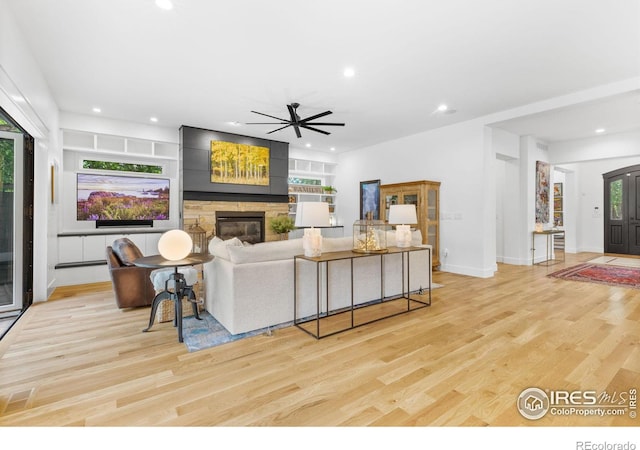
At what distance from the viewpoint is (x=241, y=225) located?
669cm

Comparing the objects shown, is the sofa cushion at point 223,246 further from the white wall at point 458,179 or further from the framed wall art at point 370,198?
the framed wall art at point 370,198

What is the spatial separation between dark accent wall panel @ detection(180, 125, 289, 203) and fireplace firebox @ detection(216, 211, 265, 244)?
35 cm

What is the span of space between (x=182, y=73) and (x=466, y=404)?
14.0 feet

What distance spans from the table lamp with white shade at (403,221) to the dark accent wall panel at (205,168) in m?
3.58

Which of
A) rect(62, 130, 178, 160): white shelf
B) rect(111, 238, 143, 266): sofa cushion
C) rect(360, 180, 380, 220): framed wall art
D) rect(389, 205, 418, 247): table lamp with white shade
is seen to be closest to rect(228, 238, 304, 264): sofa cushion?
rect(389, 205, 418, 247): table lamp with white shade

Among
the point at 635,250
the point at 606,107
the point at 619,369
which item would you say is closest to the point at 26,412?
the point at 619,369

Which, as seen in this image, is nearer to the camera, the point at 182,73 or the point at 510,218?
the point at 182,73

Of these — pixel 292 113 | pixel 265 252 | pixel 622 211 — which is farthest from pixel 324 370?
pixel 622 211

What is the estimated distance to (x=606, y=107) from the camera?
4910 millimetres

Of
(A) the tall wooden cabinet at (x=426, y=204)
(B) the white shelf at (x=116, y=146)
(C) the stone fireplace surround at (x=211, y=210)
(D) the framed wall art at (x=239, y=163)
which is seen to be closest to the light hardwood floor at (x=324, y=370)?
(A) the tall wooden cabinet at (x=426, y=204)

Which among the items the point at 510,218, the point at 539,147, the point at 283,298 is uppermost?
the point at 539,147

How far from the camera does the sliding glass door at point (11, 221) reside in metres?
3.54

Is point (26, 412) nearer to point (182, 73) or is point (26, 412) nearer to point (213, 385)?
point (213, 385)

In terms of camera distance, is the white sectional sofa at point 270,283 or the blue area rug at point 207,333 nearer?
the blue area rug at point 207,333
